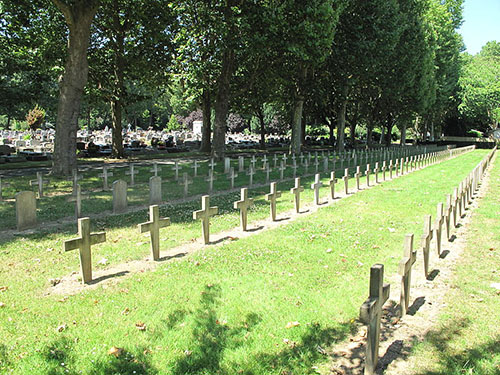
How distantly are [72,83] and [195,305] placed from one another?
15033 millimetres

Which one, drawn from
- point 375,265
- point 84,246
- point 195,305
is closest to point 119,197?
point 84,246

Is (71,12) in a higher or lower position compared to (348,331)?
higher

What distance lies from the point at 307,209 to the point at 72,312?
7.84m

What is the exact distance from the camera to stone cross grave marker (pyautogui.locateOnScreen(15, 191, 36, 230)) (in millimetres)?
8805

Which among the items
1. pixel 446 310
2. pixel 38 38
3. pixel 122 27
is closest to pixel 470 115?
pixel 122 27

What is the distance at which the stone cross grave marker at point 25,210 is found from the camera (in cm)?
880

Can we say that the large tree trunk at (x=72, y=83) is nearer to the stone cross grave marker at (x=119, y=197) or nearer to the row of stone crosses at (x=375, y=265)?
the stone cross grave marker at (x=119, y=197)

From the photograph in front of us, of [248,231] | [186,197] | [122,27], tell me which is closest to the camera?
[248,231]

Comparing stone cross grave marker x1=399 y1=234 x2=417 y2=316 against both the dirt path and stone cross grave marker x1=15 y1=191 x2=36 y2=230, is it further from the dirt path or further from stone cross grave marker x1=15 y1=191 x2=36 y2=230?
stone cross grave marker x1=15 y1=191 x2=36 y2=230

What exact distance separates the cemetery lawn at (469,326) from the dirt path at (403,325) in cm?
12

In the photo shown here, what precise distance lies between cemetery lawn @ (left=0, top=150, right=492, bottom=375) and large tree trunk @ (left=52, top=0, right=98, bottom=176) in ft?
32.8

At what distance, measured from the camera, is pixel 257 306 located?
525 centimetres

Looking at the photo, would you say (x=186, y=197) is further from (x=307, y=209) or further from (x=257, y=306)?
(x=257, y=306)

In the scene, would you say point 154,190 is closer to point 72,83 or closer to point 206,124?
point 72,83
